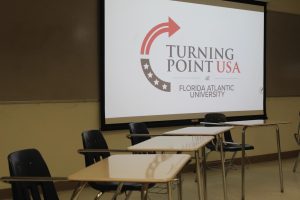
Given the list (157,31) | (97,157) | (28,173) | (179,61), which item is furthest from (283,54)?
(28,173)

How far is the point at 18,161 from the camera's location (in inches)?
77.7

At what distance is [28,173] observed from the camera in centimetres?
203

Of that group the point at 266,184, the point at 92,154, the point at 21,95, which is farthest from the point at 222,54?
the point at 92,154

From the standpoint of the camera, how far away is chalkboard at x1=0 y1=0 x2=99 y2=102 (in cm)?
427

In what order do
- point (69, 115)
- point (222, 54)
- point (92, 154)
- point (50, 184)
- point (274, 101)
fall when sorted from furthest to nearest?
point (274, 101) < point (222, 54) < point (69, 115) < point (92, 154) < point (50, 184)

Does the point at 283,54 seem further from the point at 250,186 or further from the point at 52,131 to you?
the point at 52,131

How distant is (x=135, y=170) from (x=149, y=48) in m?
3.47

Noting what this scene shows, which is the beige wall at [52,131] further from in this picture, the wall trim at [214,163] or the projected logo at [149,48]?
the projected logo at [149,48]

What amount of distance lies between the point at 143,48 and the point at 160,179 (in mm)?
3632

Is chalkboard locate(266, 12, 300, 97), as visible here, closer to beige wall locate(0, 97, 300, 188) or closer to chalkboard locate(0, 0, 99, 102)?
beige wall locate(0, 97, 300, 188)

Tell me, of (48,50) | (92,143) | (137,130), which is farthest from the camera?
(48,50)

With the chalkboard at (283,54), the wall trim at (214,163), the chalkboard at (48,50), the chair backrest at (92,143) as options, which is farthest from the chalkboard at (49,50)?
the chalkboard at (283,54)

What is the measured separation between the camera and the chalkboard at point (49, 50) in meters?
4.27

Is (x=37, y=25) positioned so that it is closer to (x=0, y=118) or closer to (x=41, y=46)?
(x=41, y=46)
